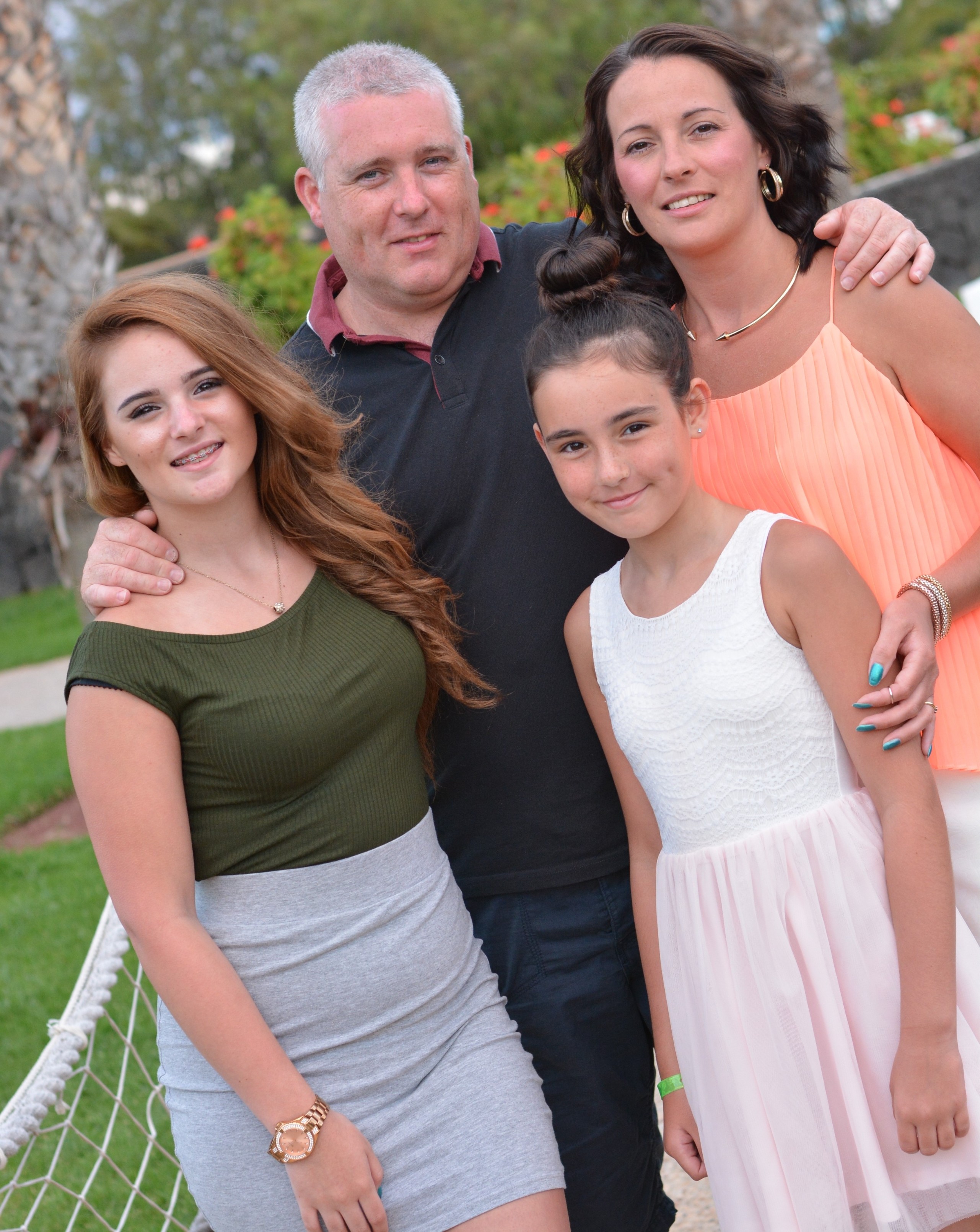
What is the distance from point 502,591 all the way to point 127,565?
2.40ft

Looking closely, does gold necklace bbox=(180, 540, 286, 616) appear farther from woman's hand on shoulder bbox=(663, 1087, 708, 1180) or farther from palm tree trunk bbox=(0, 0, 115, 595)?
palm tree trunk bbox=(0, 0, 115, 595)

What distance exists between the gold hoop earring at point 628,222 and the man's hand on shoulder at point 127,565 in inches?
39.8

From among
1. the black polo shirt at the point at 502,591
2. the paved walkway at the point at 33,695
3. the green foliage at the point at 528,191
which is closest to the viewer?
the black polo shirt at the point at 502,591

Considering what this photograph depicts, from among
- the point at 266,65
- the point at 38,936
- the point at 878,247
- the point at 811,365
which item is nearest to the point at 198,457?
the point at 811,365

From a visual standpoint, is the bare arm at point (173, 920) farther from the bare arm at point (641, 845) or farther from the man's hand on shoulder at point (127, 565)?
the bare arm at point (641, 845)

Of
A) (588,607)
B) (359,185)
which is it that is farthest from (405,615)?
(359,185)

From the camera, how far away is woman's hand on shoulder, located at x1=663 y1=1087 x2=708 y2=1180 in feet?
7.14

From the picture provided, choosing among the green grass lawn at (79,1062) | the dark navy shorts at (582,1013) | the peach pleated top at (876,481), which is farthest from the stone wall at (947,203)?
the dark navy shorts at (582,1013)

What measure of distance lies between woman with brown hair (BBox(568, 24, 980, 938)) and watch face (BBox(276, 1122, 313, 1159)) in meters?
1.04

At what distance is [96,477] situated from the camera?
2205 millimetres

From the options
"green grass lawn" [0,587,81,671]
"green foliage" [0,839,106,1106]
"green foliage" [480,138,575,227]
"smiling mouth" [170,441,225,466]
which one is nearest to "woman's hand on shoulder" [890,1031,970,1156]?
"smiling mouth" [170,441,225,466]

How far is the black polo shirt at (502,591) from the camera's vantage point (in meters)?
2.49

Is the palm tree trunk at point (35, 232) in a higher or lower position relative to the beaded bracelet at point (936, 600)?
higher

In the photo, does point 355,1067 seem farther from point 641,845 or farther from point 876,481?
point 876,481
